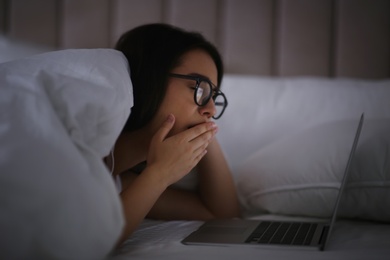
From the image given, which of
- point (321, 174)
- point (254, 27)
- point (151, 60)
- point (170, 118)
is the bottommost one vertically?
point (321, 174)

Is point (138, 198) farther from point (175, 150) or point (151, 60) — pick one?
point (151, 60)

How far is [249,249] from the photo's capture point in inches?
27.7

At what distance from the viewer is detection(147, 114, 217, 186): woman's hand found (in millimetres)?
794

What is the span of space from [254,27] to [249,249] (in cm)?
109

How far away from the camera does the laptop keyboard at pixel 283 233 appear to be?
2.43ft

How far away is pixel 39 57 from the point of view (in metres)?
0.71

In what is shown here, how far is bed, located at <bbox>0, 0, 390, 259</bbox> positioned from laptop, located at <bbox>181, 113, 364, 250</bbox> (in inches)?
1.2

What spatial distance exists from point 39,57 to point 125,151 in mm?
346

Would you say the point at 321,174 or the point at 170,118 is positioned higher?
the point at 170,118

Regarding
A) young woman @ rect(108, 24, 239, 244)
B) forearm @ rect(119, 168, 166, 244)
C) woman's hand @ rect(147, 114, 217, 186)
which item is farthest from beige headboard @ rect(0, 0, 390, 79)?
forearm @ rect(119, 168, 166, 244)

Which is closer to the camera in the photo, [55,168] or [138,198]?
[55,168]

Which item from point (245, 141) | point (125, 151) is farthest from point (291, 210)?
point (125, 151)

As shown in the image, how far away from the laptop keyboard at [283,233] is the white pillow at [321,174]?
103 millimetres

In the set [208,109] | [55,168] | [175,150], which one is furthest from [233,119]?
[55,168]
